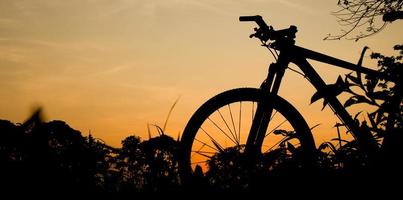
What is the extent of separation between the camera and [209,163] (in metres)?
3.40

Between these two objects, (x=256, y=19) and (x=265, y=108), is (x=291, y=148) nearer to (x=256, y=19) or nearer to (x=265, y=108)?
(x=265, y=108)

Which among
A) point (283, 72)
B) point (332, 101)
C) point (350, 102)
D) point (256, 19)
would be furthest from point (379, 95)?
point (256, 19)

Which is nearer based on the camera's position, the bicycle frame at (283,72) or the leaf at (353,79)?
the leaf at (353,79)

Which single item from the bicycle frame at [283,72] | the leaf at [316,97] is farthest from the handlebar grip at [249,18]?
the leaf at [316,97]

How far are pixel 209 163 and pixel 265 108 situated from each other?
726 millimetres

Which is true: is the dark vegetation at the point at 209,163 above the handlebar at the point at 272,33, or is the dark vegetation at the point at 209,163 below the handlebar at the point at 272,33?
below

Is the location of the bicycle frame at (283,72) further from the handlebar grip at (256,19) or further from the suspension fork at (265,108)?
the handlebar grip at (256,19)

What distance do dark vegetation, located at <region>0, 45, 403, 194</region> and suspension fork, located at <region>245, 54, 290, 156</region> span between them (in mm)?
285

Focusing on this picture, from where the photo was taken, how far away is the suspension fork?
11.9 feet

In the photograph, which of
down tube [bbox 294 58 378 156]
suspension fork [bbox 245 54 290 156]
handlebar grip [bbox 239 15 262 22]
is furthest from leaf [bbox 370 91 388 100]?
handlebar grip [bbox 239 15 262 22]

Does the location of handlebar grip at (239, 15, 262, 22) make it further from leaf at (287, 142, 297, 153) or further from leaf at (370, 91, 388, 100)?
leaf at (370, 91, 388, 100)

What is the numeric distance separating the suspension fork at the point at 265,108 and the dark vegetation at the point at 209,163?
28cm

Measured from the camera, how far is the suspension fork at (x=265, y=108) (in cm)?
363

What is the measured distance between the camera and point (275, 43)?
361cm
